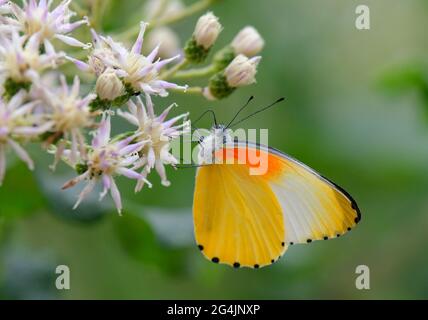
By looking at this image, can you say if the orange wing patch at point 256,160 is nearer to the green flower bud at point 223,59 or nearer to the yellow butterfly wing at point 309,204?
the yellow butterfly wing at point 309,204

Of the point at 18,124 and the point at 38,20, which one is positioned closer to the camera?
the point at 18,124

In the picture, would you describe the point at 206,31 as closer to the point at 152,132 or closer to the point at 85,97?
the point at 152,132

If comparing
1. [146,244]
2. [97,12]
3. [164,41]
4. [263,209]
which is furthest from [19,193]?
[164,41]

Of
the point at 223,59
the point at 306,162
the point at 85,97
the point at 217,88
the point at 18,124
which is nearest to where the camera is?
the point at 18,124

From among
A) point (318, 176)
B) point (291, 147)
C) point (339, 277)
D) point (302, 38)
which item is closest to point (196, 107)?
point (291, 147)

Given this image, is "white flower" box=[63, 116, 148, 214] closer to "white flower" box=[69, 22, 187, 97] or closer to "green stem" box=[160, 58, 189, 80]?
"white flower" box=[69, 22, 187, 97]

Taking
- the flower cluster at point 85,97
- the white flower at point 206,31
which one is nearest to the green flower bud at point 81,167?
the flower cluster at point 85,97
